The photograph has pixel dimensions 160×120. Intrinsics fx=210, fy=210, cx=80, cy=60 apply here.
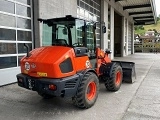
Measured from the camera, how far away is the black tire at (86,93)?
15.4 feet

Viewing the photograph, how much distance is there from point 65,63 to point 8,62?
3789 millimetres

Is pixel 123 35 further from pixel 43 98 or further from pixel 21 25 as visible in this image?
pixel 43 98

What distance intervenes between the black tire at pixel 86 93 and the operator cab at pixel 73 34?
23.9 inches

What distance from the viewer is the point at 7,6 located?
7.50 meters

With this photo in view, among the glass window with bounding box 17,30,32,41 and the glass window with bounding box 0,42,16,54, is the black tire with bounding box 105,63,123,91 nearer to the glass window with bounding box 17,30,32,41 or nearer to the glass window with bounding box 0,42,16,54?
the glass window with bounding box 0,42,16,54

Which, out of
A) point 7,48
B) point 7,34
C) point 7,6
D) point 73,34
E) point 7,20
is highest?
point 7,6

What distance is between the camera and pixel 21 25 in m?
8.23

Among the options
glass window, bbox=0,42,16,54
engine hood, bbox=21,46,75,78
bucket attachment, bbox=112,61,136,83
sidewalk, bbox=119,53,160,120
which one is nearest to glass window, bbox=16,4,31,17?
glass window, bbox=0,42,16,54

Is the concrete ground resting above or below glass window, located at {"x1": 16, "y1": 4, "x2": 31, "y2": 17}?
below

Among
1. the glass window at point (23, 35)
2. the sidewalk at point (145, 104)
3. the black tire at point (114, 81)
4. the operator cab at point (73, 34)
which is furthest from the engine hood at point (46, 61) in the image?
the glass window at point (23, 35)

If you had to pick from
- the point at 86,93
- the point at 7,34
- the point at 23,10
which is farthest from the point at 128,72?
the point at 23,10

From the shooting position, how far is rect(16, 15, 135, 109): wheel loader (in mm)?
4371

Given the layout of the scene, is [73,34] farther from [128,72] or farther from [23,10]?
[23,10]

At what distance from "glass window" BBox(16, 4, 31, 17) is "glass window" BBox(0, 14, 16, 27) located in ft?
1.54
